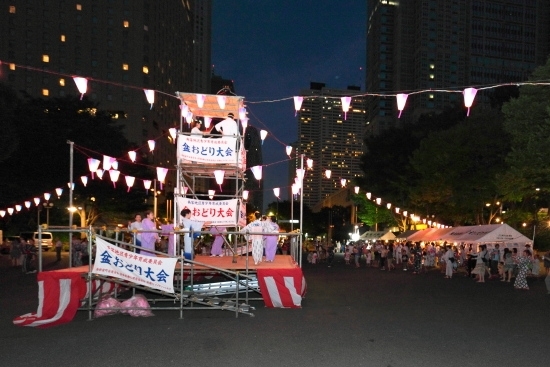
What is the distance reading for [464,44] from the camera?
115312 millimetres

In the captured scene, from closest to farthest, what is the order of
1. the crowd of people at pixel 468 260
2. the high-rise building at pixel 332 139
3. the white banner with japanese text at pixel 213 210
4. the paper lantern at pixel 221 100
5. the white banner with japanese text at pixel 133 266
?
the white banner with japanese text at pixel 133 266
the white banner with japanese text at pixel 213 210
the paper lantern at pixel 221 100
the crowd of people at pixel 468 260
the high-rise building at pixel 332 139

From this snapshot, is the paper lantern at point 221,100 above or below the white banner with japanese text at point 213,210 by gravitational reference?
above

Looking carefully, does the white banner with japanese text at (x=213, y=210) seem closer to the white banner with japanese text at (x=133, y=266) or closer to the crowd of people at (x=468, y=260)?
the white banner with japanese text at (x=133, y=266)

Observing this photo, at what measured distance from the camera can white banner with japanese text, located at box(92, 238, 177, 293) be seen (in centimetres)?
1066

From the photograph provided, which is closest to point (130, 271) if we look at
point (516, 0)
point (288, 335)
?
point (288, 335)

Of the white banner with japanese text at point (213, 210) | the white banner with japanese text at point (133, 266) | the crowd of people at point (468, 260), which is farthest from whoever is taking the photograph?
the crowd of people at point (468, 260)

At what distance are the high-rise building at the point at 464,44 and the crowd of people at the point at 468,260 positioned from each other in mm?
80955

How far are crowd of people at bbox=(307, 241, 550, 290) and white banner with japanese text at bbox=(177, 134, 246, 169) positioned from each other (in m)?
10.9

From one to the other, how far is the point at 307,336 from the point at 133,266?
3997mm

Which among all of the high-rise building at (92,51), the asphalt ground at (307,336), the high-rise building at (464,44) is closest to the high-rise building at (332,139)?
the high-rise building at (464,44)

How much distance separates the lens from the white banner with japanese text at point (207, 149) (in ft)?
44.9

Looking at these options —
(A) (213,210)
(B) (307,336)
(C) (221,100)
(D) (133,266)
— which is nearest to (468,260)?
(A) (213,210)

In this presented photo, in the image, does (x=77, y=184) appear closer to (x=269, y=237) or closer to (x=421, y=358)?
(x=269, y=237)

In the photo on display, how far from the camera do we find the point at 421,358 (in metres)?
7.55
